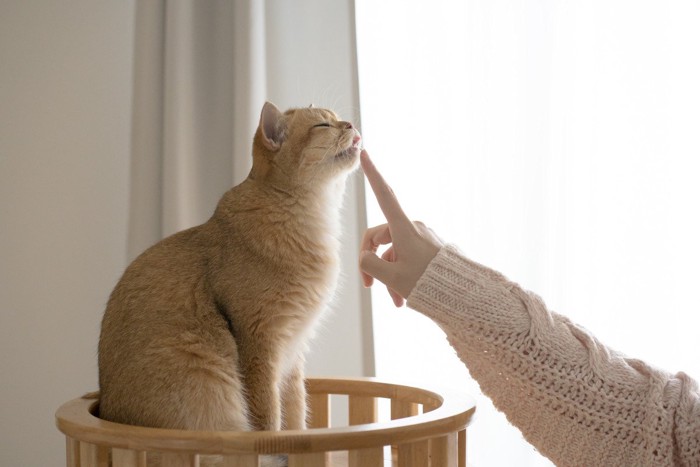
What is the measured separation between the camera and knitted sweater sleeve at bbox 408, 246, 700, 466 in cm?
92

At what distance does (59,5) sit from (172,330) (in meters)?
1.23

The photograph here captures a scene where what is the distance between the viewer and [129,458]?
82 centimetres

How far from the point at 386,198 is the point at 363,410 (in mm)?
446

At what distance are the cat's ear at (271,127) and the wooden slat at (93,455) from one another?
583 millimetres

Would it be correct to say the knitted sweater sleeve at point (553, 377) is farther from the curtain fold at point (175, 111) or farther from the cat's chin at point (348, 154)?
the curtain fold at point (175, 111)

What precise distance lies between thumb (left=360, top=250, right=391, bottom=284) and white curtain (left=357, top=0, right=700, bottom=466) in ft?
1.39

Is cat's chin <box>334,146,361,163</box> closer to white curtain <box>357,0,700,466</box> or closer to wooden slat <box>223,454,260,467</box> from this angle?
white curtain <box>357,0,700,466</box>

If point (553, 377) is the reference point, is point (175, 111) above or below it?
above

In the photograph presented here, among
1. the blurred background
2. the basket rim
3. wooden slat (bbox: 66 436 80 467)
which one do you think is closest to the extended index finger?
the basket rim

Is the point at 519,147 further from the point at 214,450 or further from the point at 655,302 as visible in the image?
the point at 214,450

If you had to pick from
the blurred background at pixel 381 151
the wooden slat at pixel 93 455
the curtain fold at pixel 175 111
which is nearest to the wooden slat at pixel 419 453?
the wooden slat at pixel 93 455

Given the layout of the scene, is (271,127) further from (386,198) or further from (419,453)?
(419,453)

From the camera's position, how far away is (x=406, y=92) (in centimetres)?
183

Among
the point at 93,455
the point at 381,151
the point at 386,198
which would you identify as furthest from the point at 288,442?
the point at 381,151
